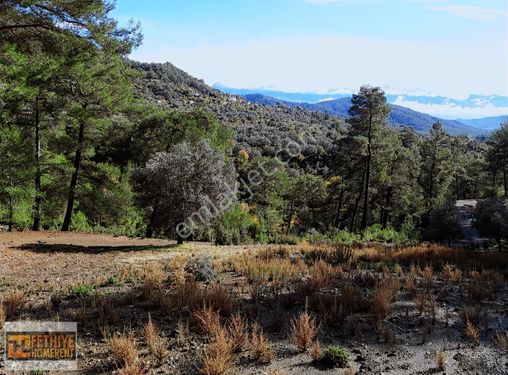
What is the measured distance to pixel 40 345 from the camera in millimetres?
6273

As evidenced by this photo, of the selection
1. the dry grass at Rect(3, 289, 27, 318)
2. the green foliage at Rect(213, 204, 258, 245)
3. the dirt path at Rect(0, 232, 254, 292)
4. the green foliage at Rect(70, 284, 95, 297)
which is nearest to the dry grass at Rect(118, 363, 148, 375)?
the dry grass at Rect(3, 289, 27, 318)

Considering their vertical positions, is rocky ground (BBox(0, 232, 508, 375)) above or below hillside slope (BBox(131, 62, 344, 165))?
below

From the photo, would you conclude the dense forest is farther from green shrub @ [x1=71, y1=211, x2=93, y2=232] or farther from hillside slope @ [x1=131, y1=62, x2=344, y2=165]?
hillside slope @ [x1=131, y1=62, x2=344, y2=165]

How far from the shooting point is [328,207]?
176 ft

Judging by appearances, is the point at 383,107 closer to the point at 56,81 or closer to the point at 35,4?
the point at 56,81

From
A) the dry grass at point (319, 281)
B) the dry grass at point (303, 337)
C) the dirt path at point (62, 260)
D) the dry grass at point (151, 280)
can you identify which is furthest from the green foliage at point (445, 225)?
the dry grass at point (303, 337)

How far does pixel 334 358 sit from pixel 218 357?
1727 millimetres

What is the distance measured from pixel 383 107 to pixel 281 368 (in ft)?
94.5

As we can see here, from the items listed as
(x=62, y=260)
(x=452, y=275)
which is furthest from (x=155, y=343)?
(x=62, y=260)

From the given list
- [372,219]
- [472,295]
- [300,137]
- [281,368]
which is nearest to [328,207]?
[372,219]

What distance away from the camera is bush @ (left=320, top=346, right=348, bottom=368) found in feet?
19.1

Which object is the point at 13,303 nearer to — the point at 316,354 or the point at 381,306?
the point at 316,354

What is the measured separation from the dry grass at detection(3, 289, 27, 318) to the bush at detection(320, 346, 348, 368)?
5630 mm

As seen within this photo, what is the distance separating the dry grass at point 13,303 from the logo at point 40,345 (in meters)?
0.67
